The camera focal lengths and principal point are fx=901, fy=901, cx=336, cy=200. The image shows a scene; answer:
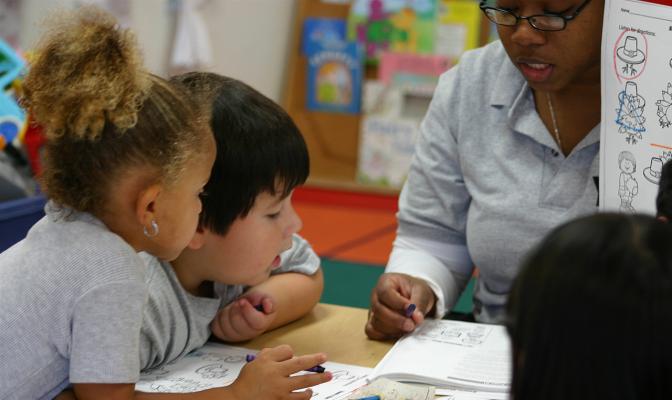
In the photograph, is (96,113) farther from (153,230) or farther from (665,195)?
(665,195)

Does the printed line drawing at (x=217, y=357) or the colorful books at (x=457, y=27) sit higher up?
the colorful books at (x=457, y=27)

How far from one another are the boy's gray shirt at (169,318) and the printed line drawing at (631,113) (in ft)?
2.08

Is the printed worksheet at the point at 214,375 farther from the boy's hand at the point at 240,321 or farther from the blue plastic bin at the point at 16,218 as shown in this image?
the blue plastic bin at the point at 16,218

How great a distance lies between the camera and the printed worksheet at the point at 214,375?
1145mm

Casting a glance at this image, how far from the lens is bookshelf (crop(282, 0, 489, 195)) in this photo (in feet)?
14.5

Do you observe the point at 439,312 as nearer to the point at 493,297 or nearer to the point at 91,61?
the point at 493,297

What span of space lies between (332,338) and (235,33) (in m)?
3.35

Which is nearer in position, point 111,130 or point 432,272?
point 111,130

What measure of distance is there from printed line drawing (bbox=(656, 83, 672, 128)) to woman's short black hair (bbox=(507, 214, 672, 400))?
0.66 meters

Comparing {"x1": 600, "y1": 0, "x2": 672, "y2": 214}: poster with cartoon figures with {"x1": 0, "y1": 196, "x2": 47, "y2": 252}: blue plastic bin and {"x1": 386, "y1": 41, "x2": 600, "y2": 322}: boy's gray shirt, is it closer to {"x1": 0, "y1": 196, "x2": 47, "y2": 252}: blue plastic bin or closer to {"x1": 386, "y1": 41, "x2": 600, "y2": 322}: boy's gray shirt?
{"x1": 386, "y1": 41, "x2": 600, "y2": 322}: boy's gray shirt

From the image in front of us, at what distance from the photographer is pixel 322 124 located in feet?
14.7

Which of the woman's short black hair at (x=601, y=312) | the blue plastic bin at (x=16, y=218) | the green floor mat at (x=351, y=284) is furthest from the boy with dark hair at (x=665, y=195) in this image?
the green floor mat at (x=351, y=284)

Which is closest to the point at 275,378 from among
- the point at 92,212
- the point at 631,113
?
the point at 92,212

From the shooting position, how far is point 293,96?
453 centimetres
